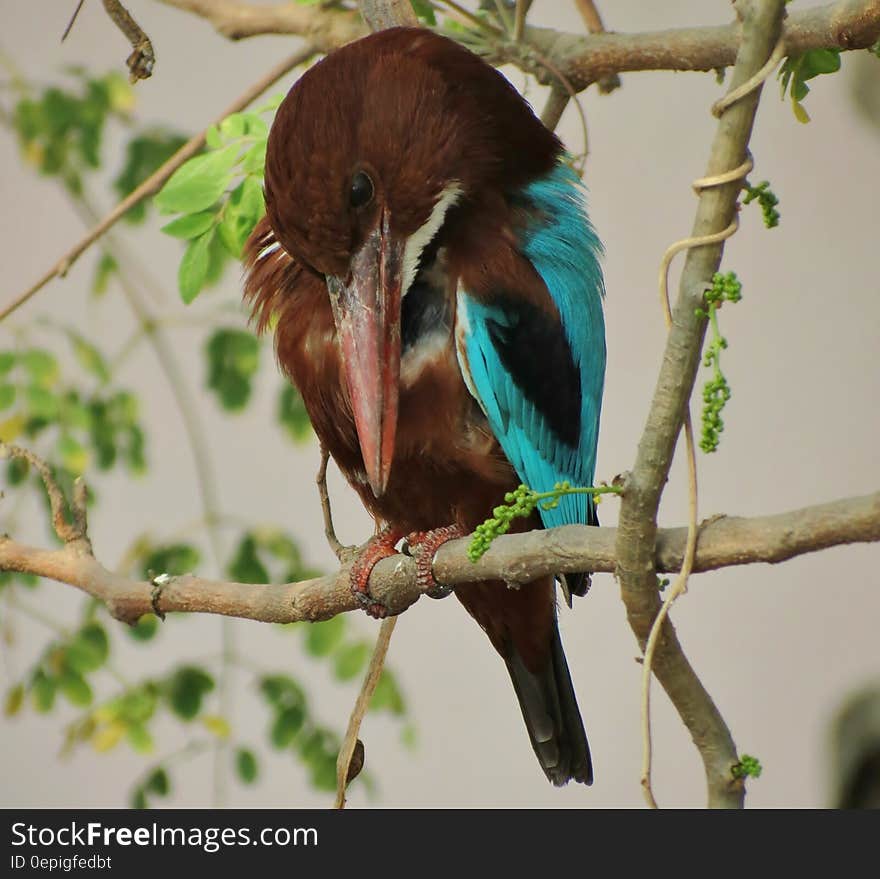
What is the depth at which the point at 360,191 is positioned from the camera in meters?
1.06

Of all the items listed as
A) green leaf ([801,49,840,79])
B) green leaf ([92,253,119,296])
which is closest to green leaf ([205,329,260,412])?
green leaf ([92,253,119,296])

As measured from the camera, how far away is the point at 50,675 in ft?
5.31

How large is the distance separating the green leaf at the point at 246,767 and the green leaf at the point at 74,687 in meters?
0.26

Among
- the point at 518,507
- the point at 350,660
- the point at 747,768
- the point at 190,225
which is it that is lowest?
the point at 747,768

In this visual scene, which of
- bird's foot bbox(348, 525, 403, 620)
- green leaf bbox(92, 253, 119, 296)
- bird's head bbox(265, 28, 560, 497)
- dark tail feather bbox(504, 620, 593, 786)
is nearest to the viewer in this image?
bird's head bbox(265, 28, 560, 497)

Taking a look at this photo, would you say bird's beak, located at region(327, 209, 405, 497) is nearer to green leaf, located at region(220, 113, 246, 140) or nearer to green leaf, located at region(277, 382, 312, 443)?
green leaf, located at region(220, 113, 246, 140)

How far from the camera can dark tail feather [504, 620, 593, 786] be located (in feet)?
4.57

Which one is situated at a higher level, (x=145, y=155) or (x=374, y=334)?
(x=145, y=155)

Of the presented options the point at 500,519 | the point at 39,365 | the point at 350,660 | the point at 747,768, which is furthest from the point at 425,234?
the point at 350,660

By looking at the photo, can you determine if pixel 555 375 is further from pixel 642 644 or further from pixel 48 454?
pixel 48 454

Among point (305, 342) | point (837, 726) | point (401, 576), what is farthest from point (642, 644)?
point (837, 726)

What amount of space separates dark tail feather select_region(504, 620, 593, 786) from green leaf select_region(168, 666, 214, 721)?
529 millimetres
